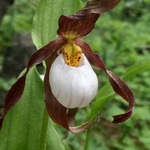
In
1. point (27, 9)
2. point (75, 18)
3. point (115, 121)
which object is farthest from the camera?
point (27, 9)

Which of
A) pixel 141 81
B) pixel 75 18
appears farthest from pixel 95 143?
pixel 75 18

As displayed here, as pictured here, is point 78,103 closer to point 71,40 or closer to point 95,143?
point 71,40

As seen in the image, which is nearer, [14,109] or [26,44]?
[14,109]

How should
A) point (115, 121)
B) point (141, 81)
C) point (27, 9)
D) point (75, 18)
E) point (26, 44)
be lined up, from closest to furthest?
point (75, 18) → point (115, 121) → point (141, 81) → point (26, 44) → point (27, 9)

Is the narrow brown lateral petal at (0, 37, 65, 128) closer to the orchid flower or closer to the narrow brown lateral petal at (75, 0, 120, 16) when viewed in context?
the orchid flower

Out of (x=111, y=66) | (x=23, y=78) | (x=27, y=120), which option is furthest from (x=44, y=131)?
(x=111, y=66)

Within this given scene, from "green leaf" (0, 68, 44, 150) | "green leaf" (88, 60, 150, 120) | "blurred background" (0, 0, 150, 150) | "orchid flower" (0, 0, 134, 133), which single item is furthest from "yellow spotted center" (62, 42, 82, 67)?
"blurred background" (0, 0, 150, 150)

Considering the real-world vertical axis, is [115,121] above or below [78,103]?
below
